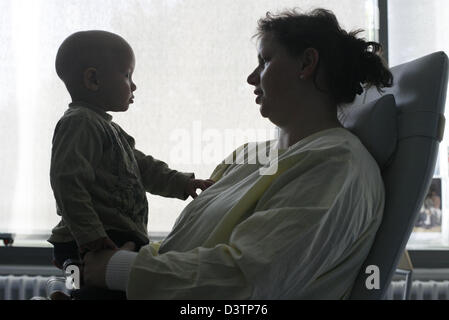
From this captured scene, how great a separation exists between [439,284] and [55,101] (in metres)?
2.02

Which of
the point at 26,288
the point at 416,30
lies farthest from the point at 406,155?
the point at 26,288

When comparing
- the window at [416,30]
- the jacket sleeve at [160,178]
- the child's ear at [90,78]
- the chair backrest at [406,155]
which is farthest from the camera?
the window at [416,30]

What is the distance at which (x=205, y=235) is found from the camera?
1.02m

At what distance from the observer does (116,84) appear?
1.34m

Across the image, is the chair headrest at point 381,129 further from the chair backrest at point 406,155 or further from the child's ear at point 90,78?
the child's ear at point 90,78

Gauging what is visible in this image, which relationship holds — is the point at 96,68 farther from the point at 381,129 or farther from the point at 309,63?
the point at 381,129

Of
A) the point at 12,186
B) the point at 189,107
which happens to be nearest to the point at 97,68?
the point at 189,107

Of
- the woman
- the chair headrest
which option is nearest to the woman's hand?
the woman

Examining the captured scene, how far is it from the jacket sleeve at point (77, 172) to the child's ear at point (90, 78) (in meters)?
0.13

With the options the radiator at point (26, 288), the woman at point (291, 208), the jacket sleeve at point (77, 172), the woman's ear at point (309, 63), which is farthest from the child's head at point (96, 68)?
the radiator at point (26, 288)

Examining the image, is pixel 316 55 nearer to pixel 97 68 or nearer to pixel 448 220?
pixel 97 68

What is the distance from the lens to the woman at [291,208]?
0.84 meters

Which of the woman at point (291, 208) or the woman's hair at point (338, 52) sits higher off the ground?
the woman's hair at point (338, 52)

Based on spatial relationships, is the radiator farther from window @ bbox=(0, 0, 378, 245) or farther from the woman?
the woman
